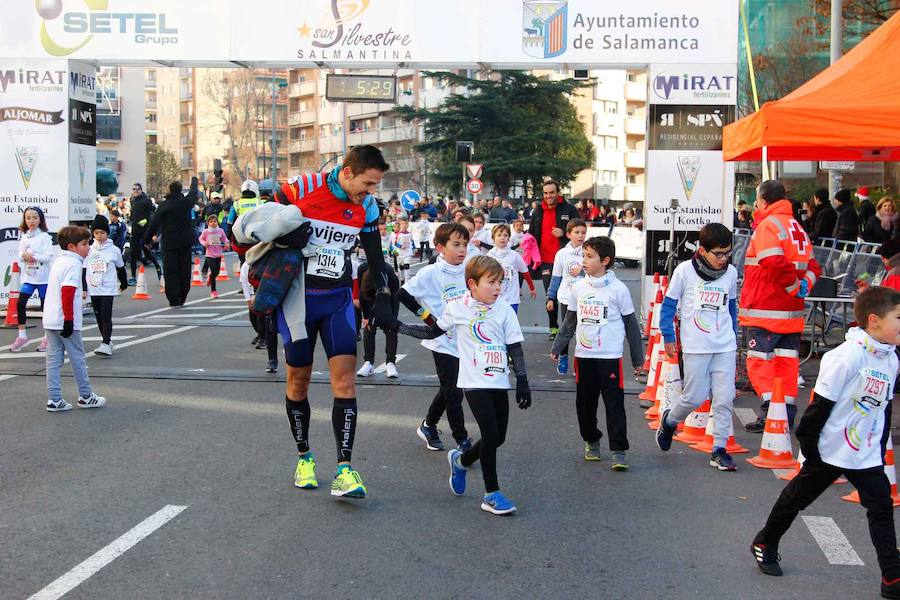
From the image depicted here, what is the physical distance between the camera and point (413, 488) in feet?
22.5

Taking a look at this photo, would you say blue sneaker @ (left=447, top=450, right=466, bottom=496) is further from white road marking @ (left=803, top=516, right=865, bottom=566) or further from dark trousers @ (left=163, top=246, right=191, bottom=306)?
dark trousers @ (left=163, top=246, right=191, bottom=306)

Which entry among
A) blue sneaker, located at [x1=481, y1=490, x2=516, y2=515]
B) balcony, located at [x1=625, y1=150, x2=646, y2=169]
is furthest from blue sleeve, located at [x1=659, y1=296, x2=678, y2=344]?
balcony, located at [x1=625, y1=150, x2=646, y2=169]

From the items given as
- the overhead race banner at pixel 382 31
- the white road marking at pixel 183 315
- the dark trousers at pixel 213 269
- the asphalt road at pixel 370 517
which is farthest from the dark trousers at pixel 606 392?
the dark trousers at pixel 213 269

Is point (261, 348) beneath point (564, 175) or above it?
beneath

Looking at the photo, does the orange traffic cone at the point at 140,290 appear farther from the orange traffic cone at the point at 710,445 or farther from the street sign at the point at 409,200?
the street sign at the point at 409,200

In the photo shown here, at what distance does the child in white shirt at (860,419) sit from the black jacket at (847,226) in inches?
570

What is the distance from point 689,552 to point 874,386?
4.21 feet

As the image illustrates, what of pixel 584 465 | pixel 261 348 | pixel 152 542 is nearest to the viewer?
pixel 152 542

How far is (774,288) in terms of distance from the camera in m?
8.81

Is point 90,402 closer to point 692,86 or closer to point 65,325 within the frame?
point 65,325

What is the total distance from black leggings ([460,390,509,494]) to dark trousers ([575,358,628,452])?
1354 millimetres

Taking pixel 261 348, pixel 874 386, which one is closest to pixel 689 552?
pixel 874 386

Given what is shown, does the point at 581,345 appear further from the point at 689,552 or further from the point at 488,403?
the point at 689,552

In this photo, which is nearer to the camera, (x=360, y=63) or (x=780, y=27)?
(x=360, y=63)
